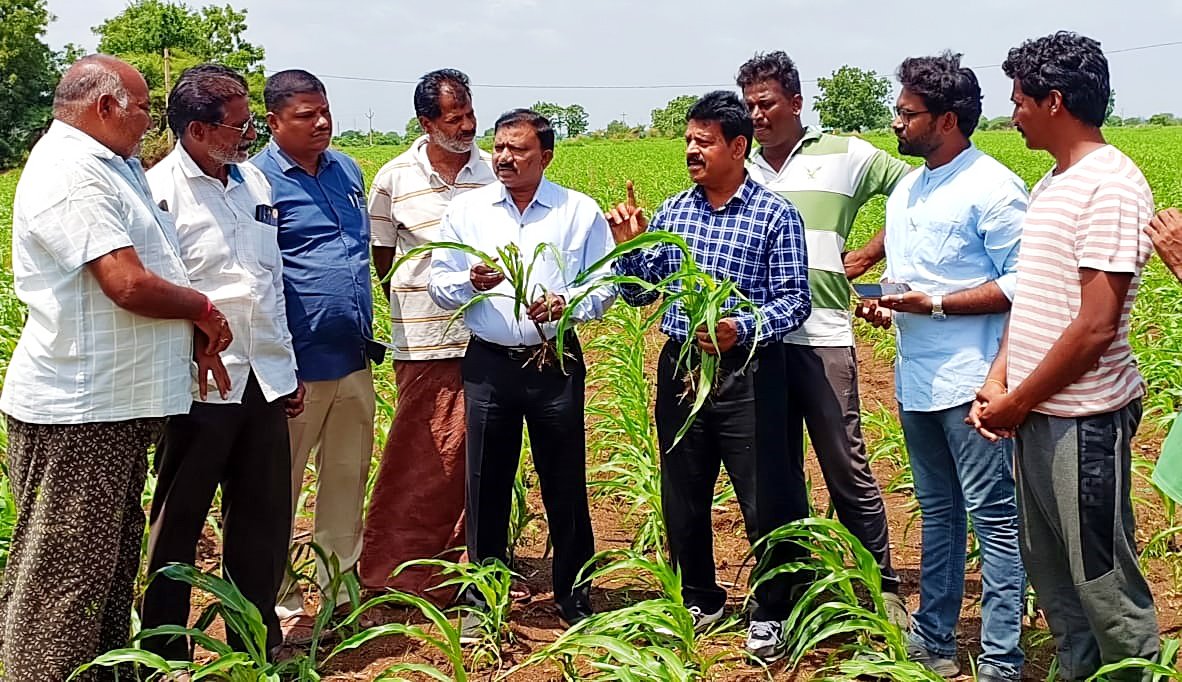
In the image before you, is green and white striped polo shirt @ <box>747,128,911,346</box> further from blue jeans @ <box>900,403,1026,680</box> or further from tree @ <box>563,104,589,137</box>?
tree @ <box>563,104,589,137</box>

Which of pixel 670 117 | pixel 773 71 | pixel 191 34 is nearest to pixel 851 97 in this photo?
pixel 670 117

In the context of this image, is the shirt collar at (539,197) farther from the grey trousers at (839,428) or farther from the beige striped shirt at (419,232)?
the grey trousers at (839,428)

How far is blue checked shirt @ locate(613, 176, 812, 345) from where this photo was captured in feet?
10.3

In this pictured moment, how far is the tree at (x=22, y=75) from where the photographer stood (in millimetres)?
43156

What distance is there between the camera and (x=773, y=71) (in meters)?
3.57

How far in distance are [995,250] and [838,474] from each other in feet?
3.19

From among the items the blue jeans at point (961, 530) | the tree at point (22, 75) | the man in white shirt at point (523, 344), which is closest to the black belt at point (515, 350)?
the man in white shirt at point (523, 344)

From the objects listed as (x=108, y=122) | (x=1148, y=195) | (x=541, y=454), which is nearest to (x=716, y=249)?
(x=541, y=454)

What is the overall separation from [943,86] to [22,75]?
5069 cm

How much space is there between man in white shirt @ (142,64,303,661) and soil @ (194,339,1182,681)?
0.44 m

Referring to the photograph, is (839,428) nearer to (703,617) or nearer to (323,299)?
(703,617)

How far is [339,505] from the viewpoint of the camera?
3.79m

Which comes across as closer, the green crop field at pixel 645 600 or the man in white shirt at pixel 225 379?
the green crop field at pixel 645 600

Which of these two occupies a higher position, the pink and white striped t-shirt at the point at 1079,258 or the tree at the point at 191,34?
the tree at the point at 191,34
